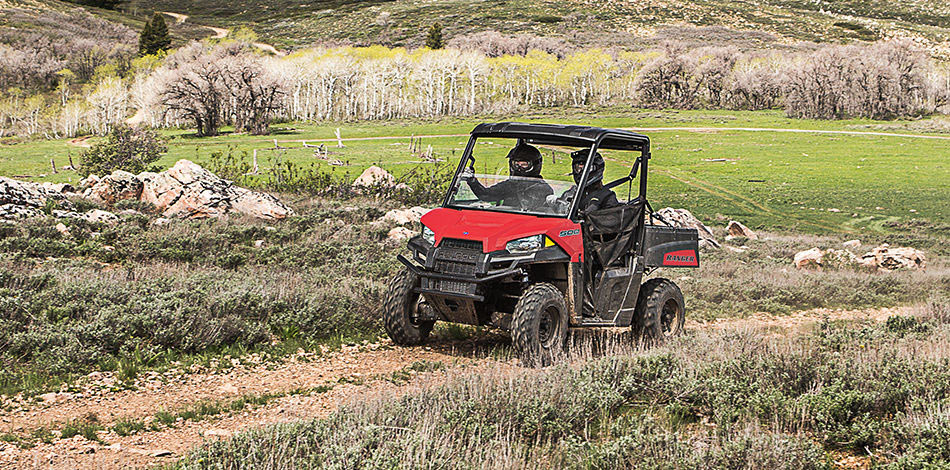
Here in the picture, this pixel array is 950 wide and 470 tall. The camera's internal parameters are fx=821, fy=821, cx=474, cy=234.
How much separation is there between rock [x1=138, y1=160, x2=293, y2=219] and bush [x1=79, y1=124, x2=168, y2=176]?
9.16m

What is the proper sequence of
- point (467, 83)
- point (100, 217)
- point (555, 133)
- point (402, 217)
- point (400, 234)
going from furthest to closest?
point (467, 83) < point (402, 217) < point (400, 234) < point (100, 217) < point (555, 133)

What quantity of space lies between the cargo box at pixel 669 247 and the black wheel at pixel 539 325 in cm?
191

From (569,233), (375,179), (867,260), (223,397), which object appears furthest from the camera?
Answer: (375,179)

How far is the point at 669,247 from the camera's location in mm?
10242

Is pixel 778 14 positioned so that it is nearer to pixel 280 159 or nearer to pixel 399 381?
pixel 280 159

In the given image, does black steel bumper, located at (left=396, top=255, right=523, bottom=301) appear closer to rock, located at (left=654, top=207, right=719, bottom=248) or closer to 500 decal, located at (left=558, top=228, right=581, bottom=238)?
500 decal, located at (left=558, top=228, right=581, bottom=238)

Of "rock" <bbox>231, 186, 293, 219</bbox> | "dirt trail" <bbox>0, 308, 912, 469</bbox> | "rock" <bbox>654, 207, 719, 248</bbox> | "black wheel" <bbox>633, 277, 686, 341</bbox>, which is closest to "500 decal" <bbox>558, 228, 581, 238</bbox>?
"dirt trail" <bbox>0, 308, 912, 469</bbox>

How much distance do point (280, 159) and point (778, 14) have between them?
154475 millimetres

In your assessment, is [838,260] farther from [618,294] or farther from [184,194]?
[184,194]

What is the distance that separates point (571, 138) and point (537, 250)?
58.6 inches

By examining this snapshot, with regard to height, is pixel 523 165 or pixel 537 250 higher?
pixel 523 165

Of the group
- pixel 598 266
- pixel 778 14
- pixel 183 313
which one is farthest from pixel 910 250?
pixel 778 14

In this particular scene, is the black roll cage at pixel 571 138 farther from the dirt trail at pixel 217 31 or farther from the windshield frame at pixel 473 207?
the dirt trail at pixel 217 31

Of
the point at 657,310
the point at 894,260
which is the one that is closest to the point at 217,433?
the point at 657,310
